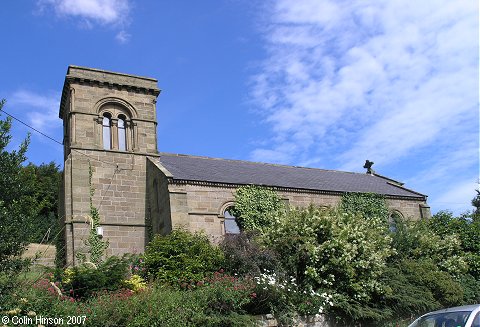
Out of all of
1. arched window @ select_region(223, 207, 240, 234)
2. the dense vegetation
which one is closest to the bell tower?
the dense vegetation

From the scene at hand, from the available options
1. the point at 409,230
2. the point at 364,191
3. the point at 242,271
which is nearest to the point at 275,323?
the point at 242,271

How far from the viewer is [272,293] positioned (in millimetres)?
14984

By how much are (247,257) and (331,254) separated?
3.03m

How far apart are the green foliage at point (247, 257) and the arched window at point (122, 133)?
1009cm

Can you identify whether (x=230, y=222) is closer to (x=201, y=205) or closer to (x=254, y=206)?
(x=254, y=206)

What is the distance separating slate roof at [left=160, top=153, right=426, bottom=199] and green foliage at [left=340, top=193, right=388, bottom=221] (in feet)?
2.10

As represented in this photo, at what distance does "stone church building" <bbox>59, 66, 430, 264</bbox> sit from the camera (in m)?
23.1

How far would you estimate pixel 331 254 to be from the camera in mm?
17625

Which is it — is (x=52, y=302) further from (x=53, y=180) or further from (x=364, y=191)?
(x=53, y=180)

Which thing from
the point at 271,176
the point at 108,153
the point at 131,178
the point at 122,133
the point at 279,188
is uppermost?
the point at 122,133

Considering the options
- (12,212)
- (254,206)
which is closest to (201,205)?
(254,206)

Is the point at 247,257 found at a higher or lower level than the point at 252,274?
higher

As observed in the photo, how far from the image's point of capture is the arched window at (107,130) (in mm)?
25506

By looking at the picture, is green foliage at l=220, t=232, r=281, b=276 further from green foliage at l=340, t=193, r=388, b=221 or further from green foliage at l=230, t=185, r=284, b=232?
green foliage at l=340, t=193, r=388, b=221
